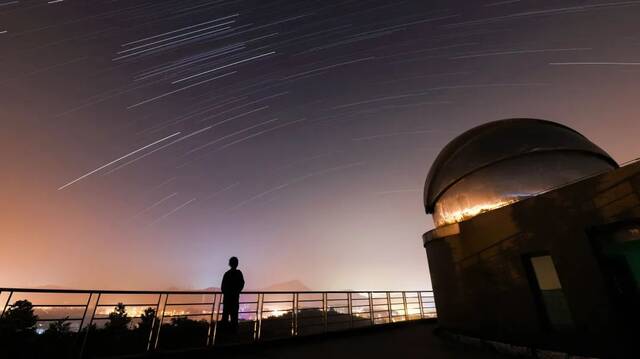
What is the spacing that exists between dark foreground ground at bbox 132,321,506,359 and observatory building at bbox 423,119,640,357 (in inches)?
46.1

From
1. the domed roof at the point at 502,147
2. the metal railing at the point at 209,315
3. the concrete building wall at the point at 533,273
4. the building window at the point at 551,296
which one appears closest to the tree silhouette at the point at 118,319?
the metal railing at the point at 209,315

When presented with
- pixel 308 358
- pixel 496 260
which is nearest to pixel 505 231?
pixel 496 260

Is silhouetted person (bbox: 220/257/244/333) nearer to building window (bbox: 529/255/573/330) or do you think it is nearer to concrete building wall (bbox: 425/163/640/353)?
concrete building wall (bbox: 425/163/640/353)

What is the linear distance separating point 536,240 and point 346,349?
16.3ft

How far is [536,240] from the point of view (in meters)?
6.48

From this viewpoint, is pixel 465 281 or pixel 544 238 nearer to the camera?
pixel 544 238

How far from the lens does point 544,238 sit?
6.35 m

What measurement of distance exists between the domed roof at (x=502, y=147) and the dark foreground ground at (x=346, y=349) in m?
4.37

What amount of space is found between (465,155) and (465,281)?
3.72 meters

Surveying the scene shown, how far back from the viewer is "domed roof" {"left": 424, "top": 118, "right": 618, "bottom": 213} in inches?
304

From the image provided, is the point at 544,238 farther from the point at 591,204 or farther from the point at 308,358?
the point at 308,358

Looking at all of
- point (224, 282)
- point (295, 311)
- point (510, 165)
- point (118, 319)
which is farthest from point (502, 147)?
point (118, 319)

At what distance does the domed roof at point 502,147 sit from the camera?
7.72 m

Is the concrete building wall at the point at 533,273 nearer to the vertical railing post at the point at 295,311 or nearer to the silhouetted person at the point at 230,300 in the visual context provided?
the vertical railing post at the point at 295,311
